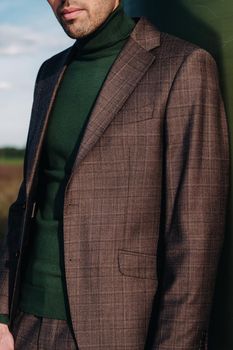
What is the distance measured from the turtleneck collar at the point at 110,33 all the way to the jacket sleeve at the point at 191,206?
13.1 inches

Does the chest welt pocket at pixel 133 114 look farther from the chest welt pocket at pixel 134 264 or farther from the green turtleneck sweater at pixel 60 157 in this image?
the chest welt pocket at pixel 134 264

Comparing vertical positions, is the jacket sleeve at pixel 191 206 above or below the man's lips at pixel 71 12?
below

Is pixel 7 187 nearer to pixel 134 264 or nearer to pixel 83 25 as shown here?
pixel 83 25

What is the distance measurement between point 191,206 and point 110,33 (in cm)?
67

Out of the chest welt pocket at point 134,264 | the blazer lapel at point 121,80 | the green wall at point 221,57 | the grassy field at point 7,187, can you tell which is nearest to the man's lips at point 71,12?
the blazer lapel at point 121,80

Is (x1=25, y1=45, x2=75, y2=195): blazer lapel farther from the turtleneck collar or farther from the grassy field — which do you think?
the grassy field

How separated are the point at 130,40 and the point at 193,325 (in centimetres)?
90

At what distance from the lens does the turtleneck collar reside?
252cm

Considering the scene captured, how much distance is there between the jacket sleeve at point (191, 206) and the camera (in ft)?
7.09

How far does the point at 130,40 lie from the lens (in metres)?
2.48

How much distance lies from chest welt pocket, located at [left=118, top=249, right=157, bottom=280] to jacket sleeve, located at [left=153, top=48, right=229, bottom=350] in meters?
0.05

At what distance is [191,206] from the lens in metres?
2.18

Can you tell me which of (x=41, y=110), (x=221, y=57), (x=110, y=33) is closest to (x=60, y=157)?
(x=41, y=110)

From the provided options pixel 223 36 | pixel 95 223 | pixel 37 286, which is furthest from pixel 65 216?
pixel 223 36
